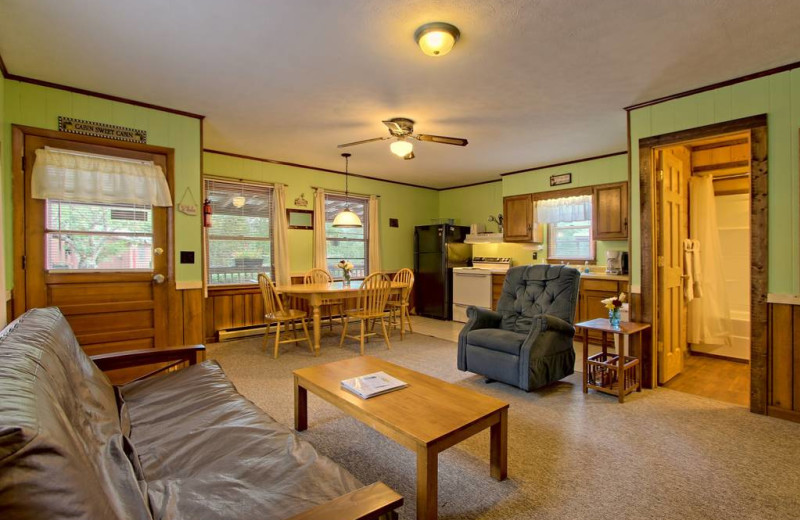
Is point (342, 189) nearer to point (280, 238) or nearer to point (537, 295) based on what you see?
point (280, 238)

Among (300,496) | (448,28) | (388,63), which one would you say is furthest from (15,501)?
(388,63)

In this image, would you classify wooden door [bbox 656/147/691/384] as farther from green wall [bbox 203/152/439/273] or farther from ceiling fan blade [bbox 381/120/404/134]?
green wall [bbox 203/152/439/273]

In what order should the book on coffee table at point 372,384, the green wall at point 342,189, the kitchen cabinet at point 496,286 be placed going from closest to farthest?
the book on coffee table at point 372,384 → the green wall at point 342,189 → the kitchen cabinet at point 496,286

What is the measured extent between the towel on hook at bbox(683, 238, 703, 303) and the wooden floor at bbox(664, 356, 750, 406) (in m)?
0.69

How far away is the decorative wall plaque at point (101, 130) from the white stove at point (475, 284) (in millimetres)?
4636

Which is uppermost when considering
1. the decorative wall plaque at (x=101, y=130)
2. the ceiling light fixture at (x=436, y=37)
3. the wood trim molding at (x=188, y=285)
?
the ceiling light fixture at (x=436, y=37)

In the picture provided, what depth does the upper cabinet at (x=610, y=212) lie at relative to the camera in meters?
4.94

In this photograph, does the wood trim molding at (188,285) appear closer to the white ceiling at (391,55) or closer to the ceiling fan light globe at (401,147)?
the white ceiling at (391,55)

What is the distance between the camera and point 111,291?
327 cm

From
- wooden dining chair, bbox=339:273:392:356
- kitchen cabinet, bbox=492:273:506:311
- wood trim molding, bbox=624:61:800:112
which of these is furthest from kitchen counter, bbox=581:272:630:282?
wooden dining chair, bbox=339:273:392:356

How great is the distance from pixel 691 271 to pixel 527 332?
2.00m

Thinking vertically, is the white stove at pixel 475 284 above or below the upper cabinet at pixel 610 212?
below

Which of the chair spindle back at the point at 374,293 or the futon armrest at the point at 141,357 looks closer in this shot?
the futon armrest at the point at 141,357

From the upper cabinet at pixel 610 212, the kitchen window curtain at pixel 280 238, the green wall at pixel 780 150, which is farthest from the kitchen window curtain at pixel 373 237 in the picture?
the green wall at pixel 780 150
